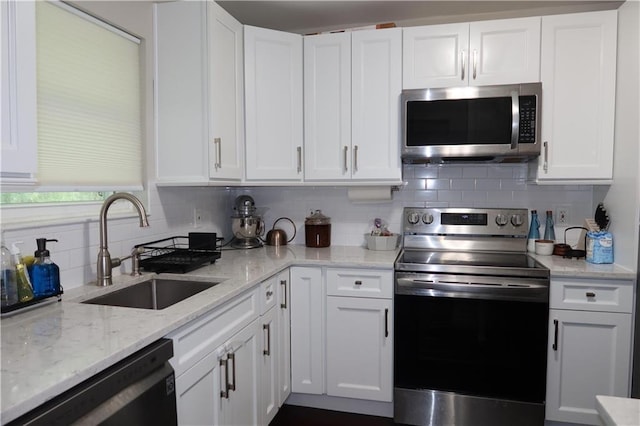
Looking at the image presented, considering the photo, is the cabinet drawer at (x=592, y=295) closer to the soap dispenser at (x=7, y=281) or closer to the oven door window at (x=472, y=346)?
the oven door window at (x=472, y=346)

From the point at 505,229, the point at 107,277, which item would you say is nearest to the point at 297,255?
the point at 107,277

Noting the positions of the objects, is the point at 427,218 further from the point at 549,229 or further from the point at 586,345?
the point at 586,345

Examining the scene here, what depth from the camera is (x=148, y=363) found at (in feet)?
3.90

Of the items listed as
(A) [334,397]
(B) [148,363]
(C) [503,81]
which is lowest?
(A) [334,397]

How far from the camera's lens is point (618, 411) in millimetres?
743

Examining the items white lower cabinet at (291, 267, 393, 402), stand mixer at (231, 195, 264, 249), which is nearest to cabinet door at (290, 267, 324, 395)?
white lower cabinet at (291, 267, 393, 402)

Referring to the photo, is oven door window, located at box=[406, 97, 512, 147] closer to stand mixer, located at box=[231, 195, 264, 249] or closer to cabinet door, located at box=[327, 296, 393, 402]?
cabinet door, located at box=[327, 296, 393, 402]

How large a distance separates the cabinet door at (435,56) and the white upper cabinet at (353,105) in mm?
59

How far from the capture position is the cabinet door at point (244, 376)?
5.62 ft

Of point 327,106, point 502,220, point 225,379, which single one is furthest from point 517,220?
point 225,379

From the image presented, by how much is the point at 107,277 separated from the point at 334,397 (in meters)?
1.49

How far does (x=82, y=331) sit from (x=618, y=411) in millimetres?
1306

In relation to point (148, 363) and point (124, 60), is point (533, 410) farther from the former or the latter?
point (124, 60)

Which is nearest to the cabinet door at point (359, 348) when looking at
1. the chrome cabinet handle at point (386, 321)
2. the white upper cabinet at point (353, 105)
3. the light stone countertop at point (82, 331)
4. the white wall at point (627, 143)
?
the chrome cabinet handle at point (386, 321)
